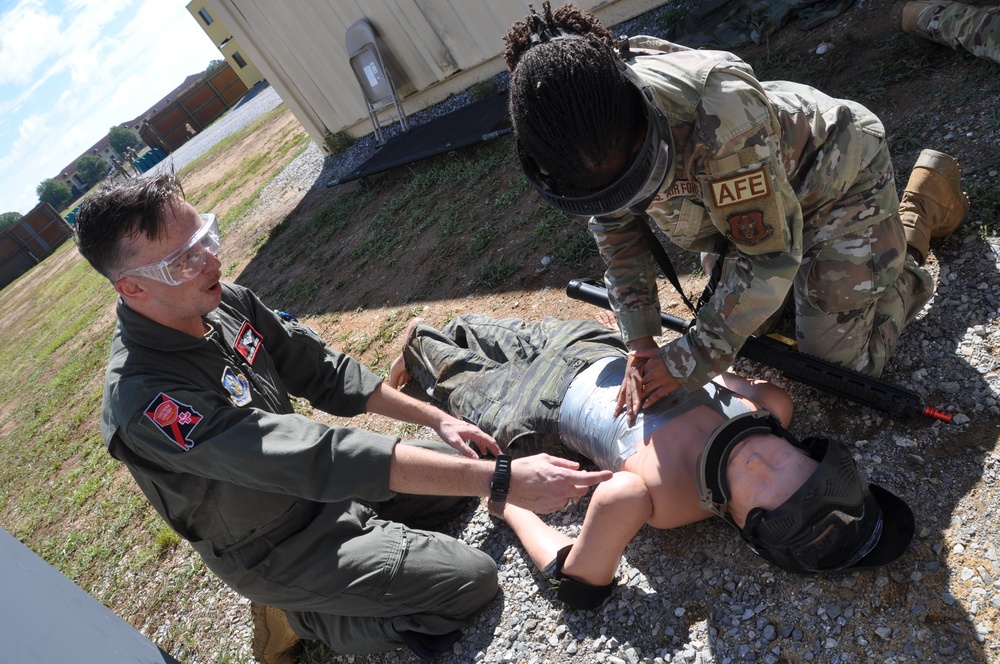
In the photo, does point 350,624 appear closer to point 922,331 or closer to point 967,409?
point 967,409

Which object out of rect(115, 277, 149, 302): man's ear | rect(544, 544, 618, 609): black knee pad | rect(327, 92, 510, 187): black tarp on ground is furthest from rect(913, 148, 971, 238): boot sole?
rect(327, 92, 510, 187): black tarp on ground

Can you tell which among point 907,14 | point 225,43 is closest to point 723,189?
point 907,14

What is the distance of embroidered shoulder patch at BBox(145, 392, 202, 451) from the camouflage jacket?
168 cm

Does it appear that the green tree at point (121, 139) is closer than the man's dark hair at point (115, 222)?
No

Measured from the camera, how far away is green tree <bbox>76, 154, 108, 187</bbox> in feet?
186

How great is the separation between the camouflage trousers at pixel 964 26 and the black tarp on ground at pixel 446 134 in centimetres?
356

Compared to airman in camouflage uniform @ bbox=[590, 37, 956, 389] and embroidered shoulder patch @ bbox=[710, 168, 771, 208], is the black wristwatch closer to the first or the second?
airman in camouflage uniform @ bbox=[590, 37, 956, 389]

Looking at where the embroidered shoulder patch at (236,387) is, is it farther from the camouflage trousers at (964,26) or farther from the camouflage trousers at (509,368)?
the camouflage trousers at (964,26)

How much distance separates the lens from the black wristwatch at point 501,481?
7.02ft

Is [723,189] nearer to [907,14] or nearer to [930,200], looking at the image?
[930,200]

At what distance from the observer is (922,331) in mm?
2701

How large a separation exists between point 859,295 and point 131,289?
272cm

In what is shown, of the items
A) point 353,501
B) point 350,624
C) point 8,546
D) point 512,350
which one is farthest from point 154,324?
point 512,350

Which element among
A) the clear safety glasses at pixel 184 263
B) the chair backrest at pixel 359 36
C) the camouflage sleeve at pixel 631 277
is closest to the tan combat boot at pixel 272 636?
the clear safety glasses at pixel 184 263
